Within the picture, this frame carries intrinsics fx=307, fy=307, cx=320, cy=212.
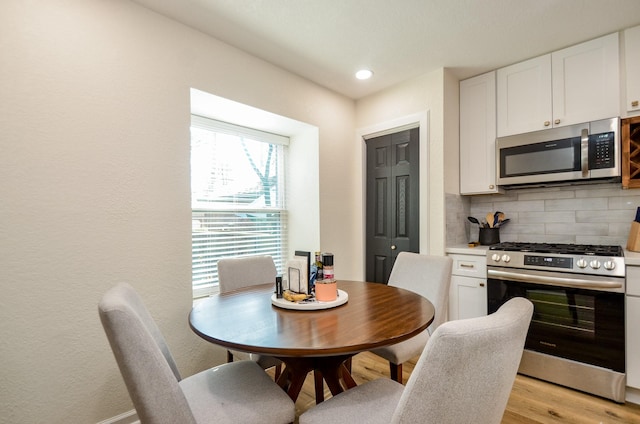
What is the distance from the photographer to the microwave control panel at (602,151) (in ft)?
7.20

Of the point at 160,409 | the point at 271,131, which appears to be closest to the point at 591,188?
the point at 271,131

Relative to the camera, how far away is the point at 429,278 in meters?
2.01

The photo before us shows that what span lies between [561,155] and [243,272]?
8.50 ft

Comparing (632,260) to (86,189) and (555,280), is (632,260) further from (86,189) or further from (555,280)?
(86,189)

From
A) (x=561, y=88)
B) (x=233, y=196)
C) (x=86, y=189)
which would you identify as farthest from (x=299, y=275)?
(x=561, y=88)

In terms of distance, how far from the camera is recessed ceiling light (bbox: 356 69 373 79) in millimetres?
2721

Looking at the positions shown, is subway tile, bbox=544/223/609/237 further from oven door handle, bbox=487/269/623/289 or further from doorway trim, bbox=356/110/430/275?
doorway trim, bbox=356/110/430/275

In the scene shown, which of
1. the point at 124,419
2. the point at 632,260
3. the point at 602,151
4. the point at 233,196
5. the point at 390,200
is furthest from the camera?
the point at 390,200

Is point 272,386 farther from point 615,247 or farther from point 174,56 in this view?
point 615,247

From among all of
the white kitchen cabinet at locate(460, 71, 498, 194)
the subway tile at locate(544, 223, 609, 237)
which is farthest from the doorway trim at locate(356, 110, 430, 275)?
the subway tile at locate(544, 223, 609, 237)

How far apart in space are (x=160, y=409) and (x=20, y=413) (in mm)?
1168

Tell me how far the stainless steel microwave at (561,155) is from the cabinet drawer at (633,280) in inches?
27.2

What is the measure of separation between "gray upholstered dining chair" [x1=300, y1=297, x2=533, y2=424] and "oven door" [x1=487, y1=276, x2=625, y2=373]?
66.3 inches

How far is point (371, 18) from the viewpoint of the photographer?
2.01 m
